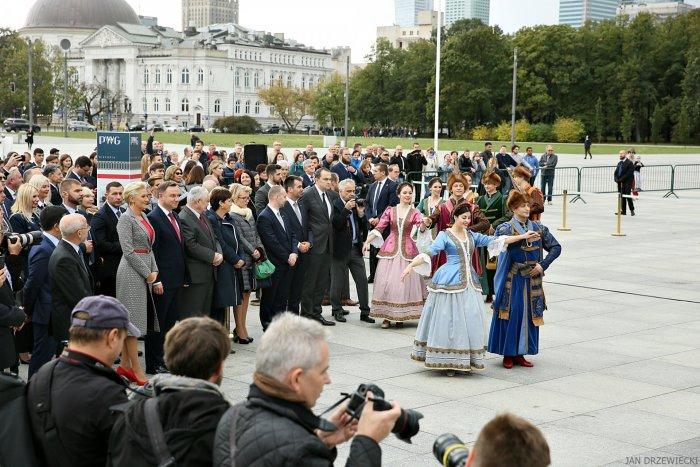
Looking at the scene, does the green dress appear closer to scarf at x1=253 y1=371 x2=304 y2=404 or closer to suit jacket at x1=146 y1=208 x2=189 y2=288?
suit jacket at x1=146 y1=208 x2=189 y2=288

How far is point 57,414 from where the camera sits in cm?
431

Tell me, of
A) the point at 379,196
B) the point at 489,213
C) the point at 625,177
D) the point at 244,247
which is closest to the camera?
the point at 244,247

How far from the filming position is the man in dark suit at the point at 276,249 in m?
12.0

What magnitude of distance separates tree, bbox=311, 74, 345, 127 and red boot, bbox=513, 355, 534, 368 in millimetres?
118649

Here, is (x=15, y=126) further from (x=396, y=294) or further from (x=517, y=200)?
(x=517, y=200)

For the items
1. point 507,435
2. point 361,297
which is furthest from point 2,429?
point 361,297

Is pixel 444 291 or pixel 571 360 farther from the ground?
pixel 444 291

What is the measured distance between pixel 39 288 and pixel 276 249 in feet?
12.0

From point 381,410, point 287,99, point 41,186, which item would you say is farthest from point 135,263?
point 287,99

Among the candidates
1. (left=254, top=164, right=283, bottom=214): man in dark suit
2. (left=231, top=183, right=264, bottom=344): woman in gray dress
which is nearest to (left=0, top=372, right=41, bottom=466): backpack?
(left=231, top=183, right=264, bottom=344): woman in gray dress

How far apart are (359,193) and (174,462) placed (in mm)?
17779

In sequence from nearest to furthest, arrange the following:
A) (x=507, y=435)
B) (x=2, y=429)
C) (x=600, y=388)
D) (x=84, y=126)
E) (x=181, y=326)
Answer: (x=507, y=435)
(x=181, y=326)
(x=2, y=429)
(x=600, y=388)
(x=84, y=126)

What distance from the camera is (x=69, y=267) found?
833cm

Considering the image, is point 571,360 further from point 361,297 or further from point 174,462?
point 174,462
